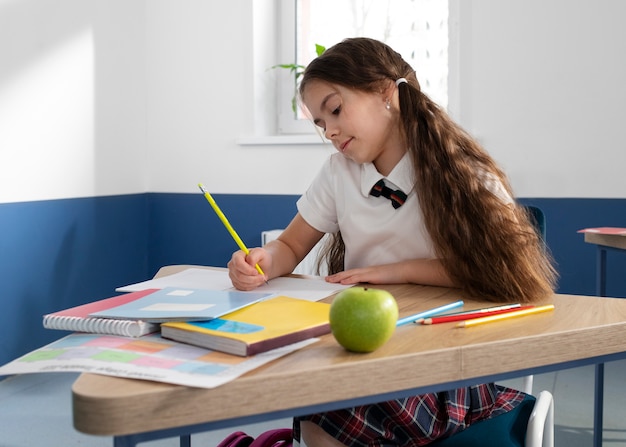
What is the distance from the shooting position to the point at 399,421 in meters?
1.08

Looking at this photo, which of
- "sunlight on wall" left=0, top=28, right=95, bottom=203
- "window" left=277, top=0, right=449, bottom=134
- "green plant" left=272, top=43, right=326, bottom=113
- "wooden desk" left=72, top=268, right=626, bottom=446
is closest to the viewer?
"wooden desk" left=72, top=268, right=626, bottom=446

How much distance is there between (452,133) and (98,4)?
2.46 meters

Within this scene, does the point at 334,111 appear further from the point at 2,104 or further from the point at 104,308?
the point at 2,104

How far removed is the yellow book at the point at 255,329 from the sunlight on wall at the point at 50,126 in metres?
2.16

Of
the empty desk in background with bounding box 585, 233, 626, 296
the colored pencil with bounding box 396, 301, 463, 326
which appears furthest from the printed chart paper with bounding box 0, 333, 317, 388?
the empty desk in background with bounding box 585, 233, 626, 296

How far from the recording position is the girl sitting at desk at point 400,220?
44.3 inches

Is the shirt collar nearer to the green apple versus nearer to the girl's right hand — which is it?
the girl's right hand

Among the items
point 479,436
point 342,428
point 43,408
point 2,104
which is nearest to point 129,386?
point 342,428

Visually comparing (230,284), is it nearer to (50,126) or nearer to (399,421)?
(399,421)

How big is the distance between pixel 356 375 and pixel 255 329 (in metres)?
0.15

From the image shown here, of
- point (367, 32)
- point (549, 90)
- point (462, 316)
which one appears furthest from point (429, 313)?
point (367, 32)

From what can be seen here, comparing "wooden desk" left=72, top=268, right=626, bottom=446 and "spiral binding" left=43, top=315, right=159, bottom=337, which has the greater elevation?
"spiral binding" left=43, top=315, right=159, bottom=337

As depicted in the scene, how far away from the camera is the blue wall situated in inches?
114

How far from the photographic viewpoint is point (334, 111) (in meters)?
1.49
